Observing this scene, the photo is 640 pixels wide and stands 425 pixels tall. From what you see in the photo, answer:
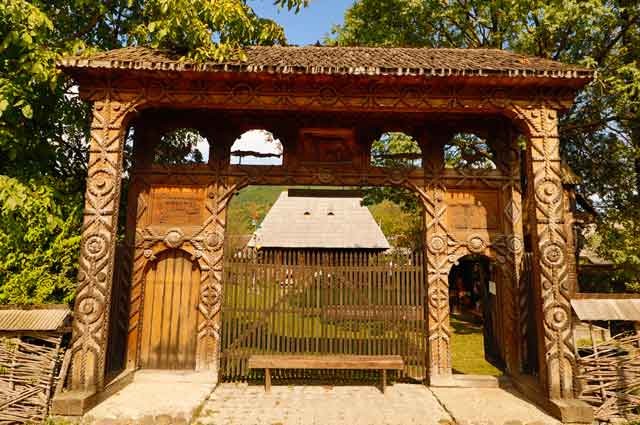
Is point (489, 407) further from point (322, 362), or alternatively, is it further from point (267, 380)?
point (267, 380)

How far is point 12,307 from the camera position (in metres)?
5.46

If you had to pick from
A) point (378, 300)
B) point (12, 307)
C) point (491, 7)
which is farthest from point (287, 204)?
point (12, 307)

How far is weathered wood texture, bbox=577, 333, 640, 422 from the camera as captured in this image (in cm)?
517

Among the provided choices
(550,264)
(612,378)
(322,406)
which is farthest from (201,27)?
(612,378)

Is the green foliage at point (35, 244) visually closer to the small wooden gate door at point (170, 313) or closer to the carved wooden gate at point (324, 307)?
the small wooden gate door at point (170, 313)

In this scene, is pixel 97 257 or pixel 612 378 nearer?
pixel 612 378

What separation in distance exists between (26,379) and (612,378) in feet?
25.3

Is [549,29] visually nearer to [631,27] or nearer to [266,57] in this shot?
[631,27]

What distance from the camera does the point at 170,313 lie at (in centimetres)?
680

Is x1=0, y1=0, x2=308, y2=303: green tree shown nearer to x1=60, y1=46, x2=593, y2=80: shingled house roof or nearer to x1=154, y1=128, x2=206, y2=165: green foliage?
x1=60, y1=46, x2=593, y2=80: shingled house roof

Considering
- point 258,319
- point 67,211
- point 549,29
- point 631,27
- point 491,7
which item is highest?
point 491,7

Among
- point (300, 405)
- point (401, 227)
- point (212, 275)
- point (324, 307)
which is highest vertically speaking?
point (401, 227)

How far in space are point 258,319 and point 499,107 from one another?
17.0 feet

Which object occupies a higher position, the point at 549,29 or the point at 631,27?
the point at 631,27
